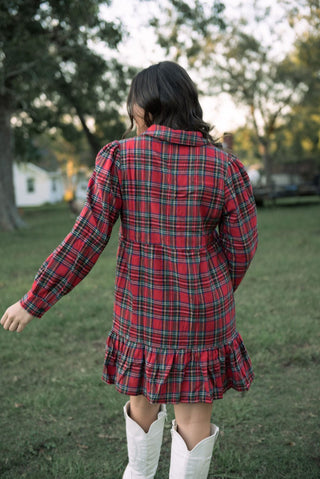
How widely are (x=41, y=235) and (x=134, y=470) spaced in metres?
12.9

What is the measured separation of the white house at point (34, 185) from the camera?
43.1m

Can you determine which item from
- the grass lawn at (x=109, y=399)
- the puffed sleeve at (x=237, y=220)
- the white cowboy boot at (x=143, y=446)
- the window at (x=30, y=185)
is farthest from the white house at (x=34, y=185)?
the puffed sleeve at (x=237, y=220)

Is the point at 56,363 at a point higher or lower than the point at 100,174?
lower

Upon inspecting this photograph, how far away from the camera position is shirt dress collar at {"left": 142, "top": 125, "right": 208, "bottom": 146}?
1.71 m

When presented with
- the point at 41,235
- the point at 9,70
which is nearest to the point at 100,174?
the point at 9,70

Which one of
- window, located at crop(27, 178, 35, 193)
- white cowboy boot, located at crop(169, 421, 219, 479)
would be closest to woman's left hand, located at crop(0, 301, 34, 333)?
white cowboy boot, located at crop(169, 421, 219, 479)

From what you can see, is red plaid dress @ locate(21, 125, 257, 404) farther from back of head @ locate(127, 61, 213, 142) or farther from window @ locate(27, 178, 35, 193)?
window @ locate(27, 178, 35, 193)

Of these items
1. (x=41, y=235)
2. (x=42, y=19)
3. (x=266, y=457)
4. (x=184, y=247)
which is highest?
(x=42, y=19)

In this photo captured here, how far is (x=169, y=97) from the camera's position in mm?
1731

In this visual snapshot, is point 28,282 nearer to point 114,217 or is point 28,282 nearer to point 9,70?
point 114,217

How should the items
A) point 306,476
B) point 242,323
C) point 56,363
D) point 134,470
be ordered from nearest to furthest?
point 134,470 < point 306,476 < point 56,363 < point 242,323

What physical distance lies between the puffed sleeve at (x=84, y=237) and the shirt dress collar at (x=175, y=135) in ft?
0.47

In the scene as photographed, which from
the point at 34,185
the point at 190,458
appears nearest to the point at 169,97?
the point at 190,458

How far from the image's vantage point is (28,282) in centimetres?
735
